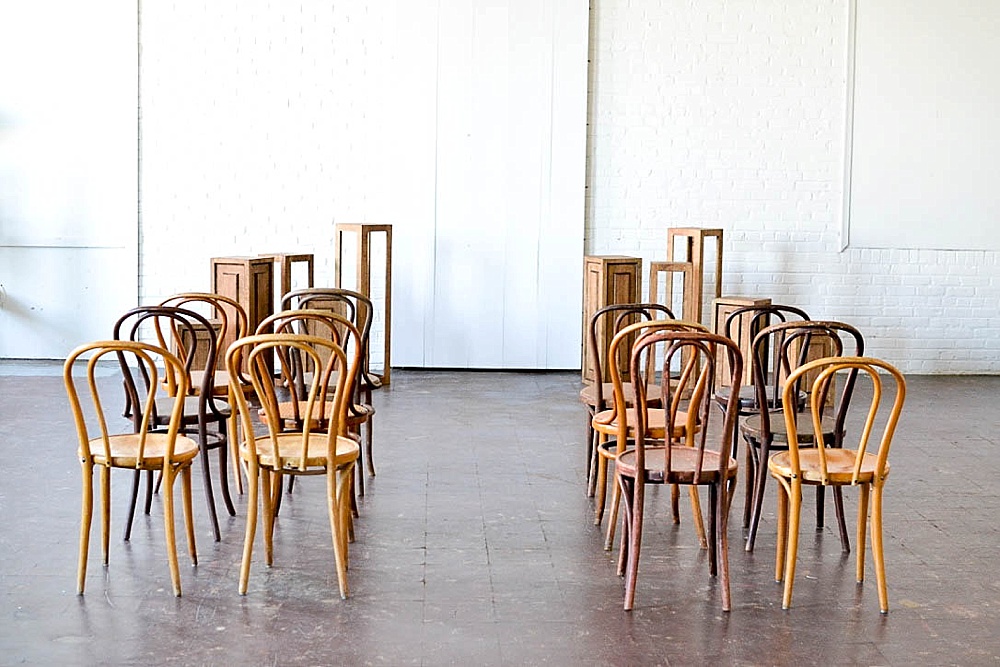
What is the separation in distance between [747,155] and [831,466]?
5.05 metres

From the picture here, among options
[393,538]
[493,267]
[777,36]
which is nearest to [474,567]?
[393,538]

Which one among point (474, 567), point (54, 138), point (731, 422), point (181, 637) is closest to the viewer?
point (181, 637)

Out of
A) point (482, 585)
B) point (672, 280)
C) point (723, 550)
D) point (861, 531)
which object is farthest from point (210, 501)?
point (672, 280)

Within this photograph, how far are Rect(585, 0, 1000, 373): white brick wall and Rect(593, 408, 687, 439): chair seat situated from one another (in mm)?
4164

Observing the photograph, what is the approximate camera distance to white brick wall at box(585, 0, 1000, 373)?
27.9 ft

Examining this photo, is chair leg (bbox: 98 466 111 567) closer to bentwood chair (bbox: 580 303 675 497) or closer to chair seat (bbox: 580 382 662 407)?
bentwood chair (bbox: 580 303 675 497)

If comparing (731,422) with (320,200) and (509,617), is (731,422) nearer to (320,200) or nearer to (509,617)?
(509,617)

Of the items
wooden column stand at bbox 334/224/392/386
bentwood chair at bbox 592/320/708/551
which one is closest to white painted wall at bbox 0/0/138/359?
wooden column stand at bbox 334/224/392/386

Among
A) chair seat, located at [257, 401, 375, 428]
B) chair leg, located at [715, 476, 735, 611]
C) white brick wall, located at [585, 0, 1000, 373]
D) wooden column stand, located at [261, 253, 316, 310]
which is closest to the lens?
chair leg, located at [715, 476, 735, 611]

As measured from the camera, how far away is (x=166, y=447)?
3.93 meters

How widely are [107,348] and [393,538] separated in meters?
1.32

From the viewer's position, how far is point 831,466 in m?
3.87

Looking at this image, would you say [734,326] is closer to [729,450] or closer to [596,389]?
[596,389]

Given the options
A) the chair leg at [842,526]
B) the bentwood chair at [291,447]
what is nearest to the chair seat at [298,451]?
the bentwood chair at [291,447]
